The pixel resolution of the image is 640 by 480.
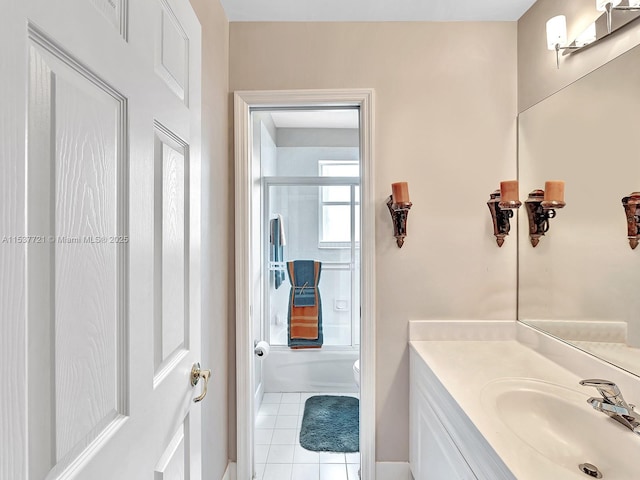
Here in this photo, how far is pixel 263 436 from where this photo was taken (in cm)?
226

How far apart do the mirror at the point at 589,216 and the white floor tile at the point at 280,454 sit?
1553 millimetres

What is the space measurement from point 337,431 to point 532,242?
1.67 m

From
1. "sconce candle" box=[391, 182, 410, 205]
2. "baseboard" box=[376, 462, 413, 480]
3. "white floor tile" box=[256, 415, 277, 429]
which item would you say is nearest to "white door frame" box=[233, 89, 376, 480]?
"baseboard" box=[376, 462, 413, 480]

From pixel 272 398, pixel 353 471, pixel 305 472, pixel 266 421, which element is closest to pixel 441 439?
pixel 353 471

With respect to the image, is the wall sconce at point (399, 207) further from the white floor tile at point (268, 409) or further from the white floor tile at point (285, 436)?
the white floor tile at point (268, 409)

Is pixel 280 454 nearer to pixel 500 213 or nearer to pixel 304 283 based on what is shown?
pixel 304 283

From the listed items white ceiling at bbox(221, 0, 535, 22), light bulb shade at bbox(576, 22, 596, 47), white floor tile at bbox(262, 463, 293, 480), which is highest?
white ceiling at bbox(221, 0, 535, 22)

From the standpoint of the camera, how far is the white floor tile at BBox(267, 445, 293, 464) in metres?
2.02

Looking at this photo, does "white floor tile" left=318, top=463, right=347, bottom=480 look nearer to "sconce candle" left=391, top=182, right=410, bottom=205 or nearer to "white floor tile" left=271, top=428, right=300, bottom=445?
"white floor tile" left=271, top=428, right=300, bottom=445

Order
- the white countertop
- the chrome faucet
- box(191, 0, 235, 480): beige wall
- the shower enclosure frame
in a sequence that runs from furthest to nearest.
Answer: the shower enclosure frame → box(191, 0, 235, 480): beige wall → the chrome faucet → the white countertop

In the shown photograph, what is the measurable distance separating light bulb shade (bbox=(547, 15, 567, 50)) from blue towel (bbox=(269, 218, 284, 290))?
2.06m

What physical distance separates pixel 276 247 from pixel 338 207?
0.63m

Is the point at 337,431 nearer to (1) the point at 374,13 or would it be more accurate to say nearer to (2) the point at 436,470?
(2) the point at 436,470

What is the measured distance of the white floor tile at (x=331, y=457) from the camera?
79.0 inches
